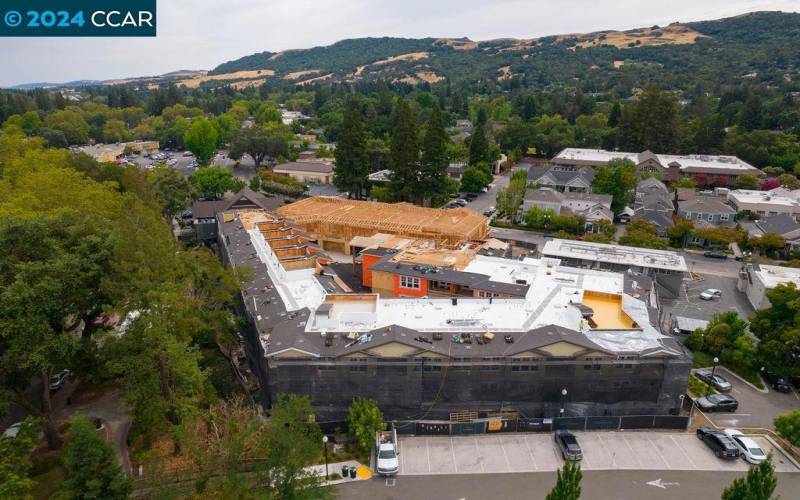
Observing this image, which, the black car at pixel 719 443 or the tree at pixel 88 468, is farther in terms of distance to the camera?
→ the black car at pixel 719 443

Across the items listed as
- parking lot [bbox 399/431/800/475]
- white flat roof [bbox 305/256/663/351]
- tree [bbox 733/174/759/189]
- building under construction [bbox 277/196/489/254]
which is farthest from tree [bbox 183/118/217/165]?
tree [bbox 733/174/759/189]

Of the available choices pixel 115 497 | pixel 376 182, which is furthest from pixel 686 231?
pixel 115 497

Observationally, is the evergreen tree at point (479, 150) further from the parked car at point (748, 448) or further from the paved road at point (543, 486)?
the paved road at point (543, 486)

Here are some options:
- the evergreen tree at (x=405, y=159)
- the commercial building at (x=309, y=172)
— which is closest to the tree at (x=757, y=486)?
the evergreen tree at (x=405, y=159)

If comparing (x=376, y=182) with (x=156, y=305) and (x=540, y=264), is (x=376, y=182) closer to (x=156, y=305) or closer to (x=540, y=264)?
(x=540, y=264)

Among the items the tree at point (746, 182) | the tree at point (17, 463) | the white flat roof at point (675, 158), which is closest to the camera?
the tree at point (17, 463)

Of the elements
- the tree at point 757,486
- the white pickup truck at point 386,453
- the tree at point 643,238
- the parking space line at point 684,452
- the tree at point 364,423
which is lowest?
the parking space line at point 684,452

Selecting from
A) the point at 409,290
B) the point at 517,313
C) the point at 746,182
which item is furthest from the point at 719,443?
the point at 746,182
